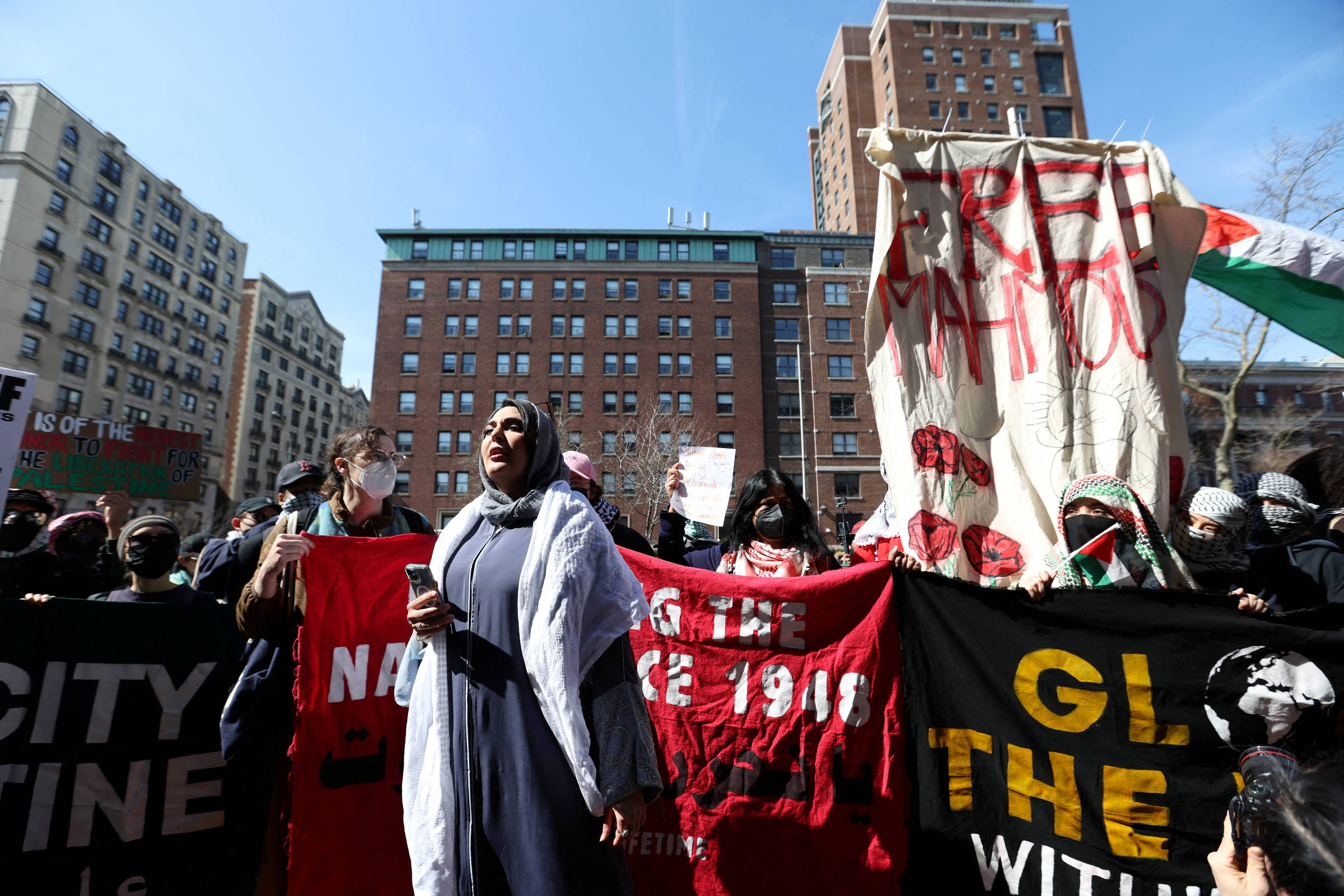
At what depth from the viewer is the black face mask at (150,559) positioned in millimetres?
3389

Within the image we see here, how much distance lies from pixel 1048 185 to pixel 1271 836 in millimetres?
4180

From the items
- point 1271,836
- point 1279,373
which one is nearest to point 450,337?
point 1271,836

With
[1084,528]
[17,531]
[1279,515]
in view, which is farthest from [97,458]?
[1279,515]

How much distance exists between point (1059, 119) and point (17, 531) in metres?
72.9

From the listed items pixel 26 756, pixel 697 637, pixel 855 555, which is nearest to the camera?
pixel 26 756

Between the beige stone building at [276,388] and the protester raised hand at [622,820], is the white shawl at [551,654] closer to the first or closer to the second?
the protester raised hand at [622,820]

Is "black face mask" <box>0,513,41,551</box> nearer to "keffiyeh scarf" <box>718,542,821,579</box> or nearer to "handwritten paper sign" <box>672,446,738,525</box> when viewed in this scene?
"handwritten paper sign" <box>672,446,738,525</box>

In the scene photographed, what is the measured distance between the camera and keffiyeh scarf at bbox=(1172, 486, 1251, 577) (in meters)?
3.09

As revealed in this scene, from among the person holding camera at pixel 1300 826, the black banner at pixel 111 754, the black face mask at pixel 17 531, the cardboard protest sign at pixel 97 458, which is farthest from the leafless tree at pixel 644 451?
the person holding camera at pixel 1300 826

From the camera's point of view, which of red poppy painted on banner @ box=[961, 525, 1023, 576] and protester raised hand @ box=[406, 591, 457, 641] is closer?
protester raised hand @ box=[406, 591, 457, 641]

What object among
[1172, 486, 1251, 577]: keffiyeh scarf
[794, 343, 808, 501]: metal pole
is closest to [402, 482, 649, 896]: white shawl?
[1172, 486, 1251, 577]: keffiyeh scarf

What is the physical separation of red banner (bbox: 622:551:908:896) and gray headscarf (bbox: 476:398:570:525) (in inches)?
50.9

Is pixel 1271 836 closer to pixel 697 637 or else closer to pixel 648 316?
pixel 697 637

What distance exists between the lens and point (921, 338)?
163 inches
